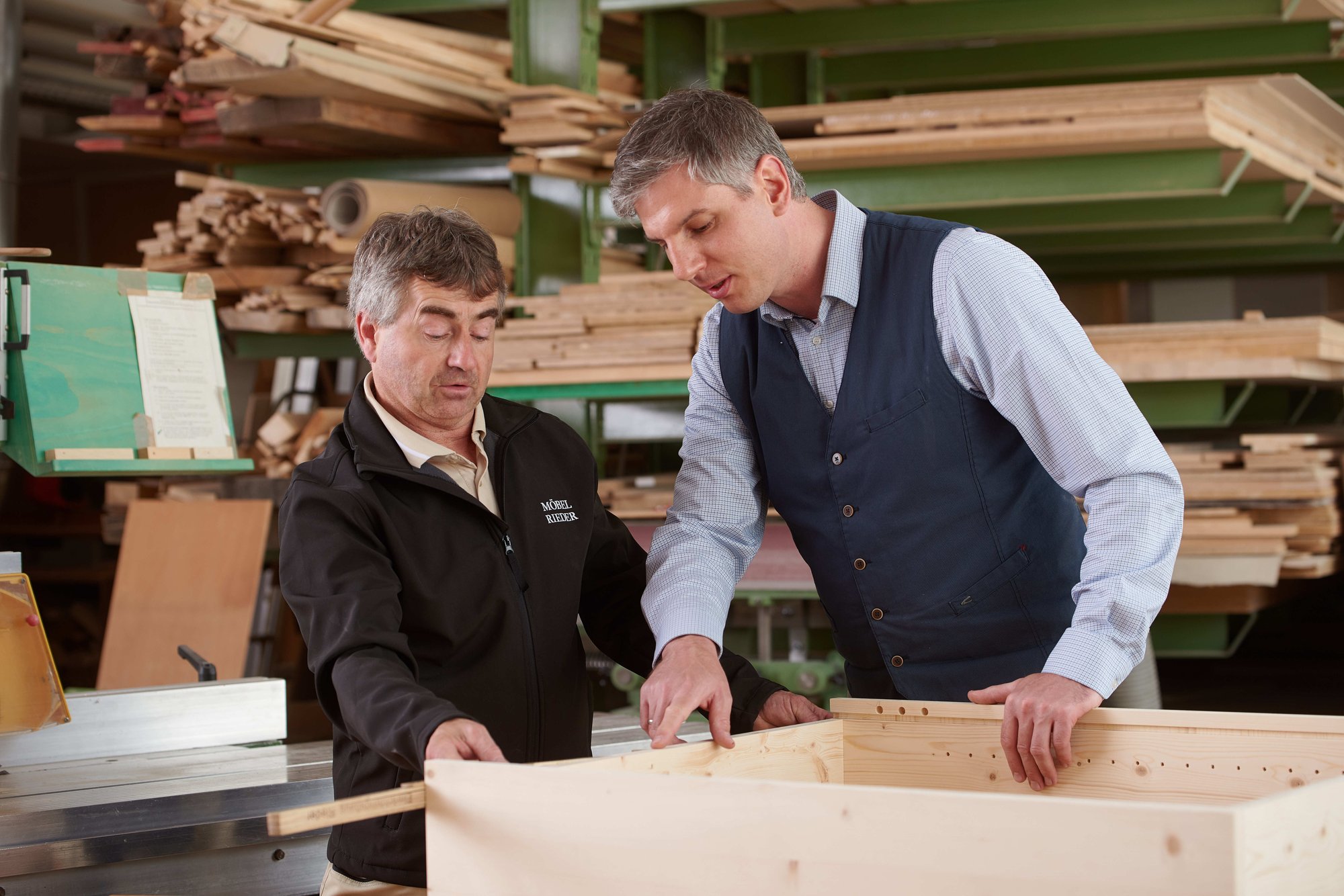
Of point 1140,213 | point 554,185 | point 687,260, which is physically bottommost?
point 687,260

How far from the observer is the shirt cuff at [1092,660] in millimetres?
1758

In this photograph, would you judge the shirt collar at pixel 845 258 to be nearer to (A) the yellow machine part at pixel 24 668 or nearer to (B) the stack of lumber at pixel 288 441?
(A) the yellow machine part at pixel 24 668

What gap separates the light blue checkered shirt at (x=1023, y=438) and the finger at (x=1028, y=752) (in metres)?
0.08

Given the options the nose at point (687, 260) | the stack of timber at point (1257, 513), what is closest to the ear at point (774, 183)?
the nose at point (687, 260)

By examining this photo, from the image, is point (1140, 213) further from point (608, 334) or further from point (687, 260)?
point (687, 260)

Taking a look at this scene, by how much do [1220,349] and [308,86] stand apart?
3417 millimetres

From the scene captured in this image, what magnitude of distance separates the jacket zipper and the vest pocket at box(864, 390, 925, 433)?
0.57m

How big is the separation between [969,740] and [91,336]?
7.13 feet

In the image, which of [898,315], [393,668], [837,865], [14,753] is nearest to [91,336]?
[14,753]

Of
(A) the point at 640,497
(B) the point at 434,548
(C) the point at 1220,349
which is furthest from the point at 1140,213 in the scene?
(B) the point at 434,548

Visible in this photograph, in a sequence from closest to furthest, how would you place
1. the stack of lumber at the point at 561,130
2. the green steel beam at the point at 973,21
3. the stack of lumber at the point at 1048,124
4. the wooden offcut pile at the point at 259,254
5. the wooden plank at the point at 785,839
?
the wooden plank at the point at 785,839, the stack of lumber at the point at 1048,124, the green steel beam at the point at 973,21, the stack of lumber at the point at 561,130, the wooden offcut pile at the point at 259,254

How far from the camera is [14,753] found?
8.98ft

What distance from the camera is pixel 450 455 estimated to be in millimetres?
1949

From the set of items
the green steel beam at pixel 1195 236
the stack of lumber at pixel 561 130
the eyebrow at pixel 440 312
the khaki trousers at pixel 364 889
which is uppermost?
the stack of lumber at pixel 561 130
